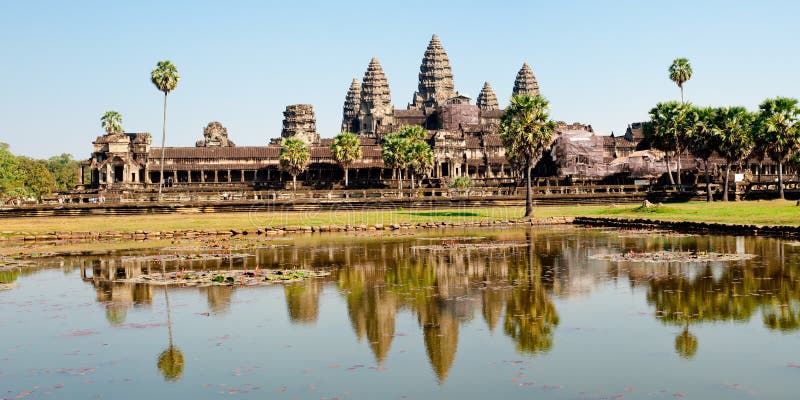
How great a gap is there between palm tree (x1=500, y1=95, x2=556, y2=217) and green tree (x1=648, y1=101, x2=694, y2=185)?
23.2 meters

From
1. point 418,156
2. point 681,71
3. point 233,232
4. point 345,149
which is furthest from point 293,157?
point 233,232

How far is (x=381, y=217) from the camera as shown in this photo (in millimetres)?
62375

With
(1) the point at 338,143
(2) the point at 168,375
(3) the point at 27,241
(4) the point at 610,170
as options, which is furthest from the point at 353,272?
(1) the point at 338,143

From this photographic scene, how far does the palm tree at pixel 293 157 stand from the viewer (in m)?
120

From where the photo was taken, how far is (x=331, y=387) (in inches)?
567

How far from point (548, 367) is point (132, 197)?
8393 centimetres

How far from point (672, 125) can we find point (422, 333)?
67986 millimetres

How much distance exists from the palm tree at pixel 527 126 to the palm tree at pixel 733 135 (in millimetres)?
21333

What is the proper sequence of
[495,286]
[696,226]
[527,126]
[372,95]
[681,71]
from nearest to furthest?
[495,286], [696,226], [527,126], [681,71], [372,95]

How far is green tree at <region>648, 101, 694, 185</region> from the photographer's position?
80125 mm

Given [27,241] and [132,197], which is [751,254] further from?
[132,197]

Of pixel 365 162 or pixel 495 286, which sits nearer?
pixel 495 286

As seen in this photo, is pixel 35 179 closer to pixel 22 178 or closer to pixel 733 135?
pixel 22 178

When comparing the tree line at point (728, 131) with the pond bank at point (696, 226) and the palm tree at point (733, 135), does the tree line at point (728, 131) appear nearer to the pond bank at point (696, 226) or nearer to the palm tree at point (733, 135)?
the palm tree at point (733, 135)
